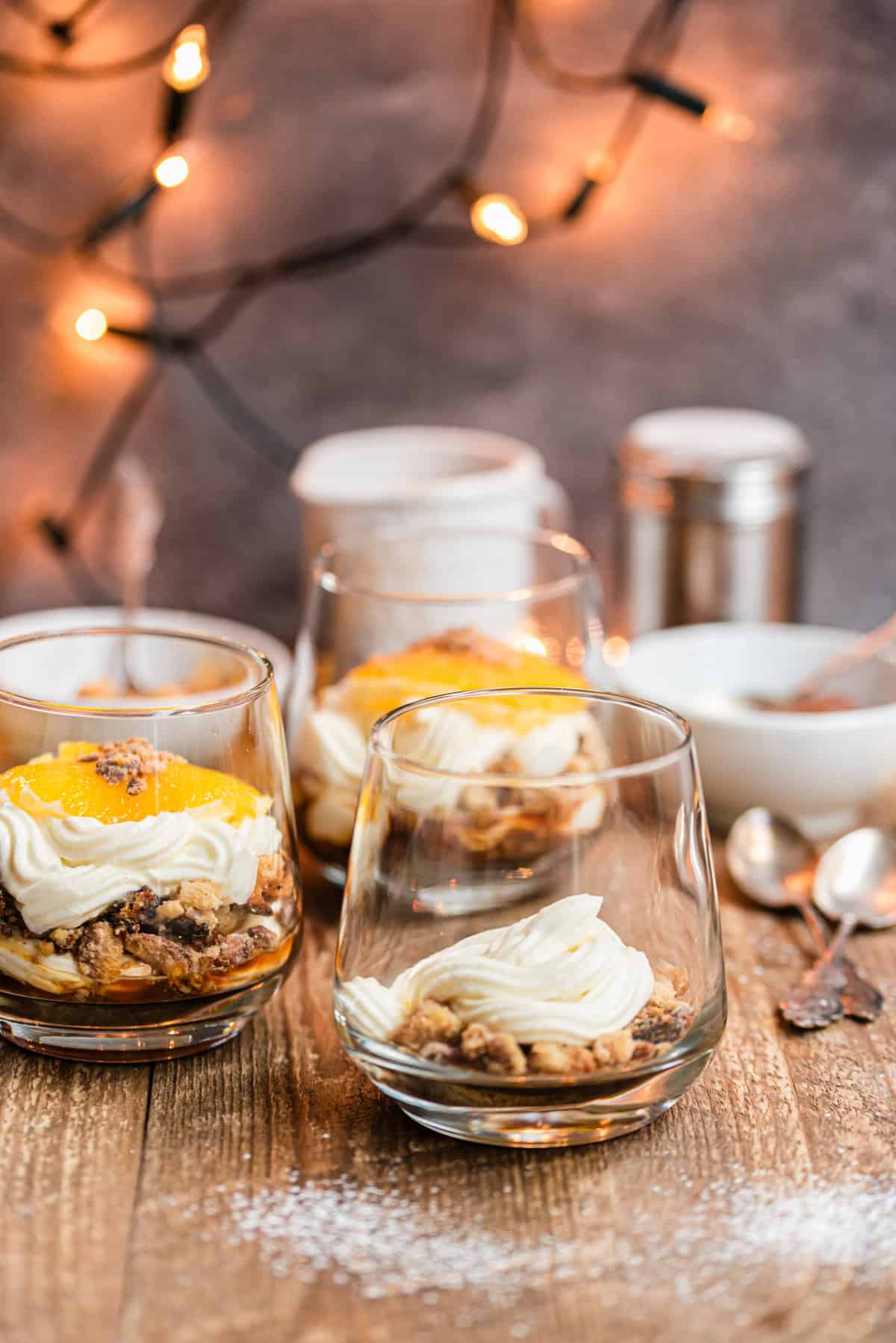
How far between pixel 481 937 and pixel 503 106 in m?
0.79

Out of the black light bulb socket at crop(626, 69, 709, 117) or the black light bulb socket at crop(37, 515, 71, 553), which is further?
the black light bulb socket at crop(37, 515, 71, 553)

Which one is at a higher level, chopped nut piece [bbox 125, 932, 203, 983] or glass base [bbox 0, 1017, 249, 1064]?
chopped nut piece [bbox 125, 932, 203, 983]

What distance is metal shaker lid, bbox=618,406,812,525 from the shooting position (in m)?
1.10

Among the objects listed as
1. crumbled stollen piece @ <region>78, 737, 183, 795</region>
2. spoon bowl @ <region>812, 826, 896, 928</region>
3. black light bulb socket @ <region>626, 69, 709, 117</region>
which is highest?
black light bulb socket @ <region>626, 69, 709, 117</region>

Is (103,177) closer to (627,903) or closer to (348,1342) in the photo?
(627,903)

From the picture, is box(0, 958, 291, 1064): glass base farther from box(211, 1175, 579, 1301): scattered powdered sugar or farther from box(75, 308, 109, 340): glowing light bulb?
box(75, 308, 109, 340): glowing light bulb

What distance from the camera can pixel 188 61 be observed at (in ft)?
3.57

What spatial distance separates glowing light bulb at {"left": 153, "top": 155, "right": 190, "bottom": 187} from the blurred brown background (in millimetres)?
29

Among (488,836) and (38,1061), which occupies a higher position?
(488,836)

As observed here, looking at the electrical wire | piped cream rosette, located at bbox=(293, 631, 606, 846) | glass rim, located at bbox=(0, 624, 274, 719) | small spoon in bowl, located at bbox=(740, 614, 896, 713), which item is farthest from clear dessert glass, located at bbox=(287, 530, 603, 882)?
the electrical wire

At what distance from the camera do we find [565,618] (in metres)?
0.80

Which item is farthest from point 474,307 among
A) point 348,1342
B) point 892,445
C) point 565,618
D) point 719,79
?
point 348,1342

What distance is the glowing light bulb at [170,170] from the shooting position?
43.9 inches

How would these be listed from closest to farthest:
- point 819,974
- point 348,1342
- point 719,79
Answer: point 348,1342 < point 819,974 < point 719,79
